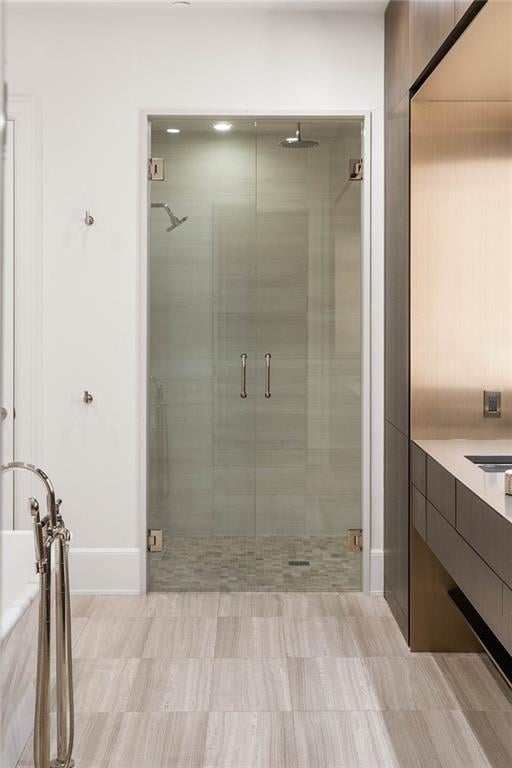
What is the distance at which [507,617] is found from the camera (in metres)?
1.96

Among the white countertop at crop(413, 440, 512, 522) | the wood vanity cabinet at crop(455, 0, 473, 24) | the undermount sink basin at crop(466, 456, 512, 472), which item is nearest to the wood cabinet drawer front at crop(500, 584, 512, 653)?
the white countertop at crop(413, 440, 512, 522)

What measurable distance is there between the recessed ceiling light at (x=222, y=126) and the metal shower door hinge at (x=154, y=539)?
1.95m

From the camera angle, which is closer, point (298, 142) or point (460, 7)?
point (460, 7)

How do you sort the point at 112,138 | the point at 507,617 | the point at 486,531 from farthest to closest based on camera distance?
the point at 112,138, the point at 486,531, the point at 507,617

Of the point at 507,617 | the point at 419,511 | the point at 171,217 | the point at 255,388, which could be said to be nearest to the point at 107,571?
the point at 255,388

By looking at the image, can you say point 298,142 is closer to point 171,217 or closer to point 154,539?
point 171,217

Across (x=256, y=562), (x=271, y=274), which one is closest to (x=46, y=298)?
(x=271, y=274)

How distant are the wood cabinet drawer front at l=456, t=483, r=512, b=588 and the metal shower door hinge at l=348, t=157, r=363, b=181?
6.13ft

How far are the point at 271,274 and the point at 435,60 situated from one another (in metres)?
1.36

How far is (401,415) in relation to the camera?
333 cm

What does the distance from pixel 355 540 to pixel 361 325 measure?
1044 mm

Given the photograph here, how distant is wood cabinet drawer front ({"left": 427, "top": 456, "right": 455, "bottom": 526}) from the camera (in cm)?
253

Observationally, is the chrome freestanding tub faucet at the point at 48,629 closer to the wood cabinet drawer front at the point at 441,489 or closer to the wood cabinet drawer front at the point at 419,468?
the wood cabinet drawer front at the point at 441,489

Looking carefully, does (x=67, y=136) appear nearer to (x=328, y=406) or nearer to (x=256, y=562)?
(x=328, y=406)
